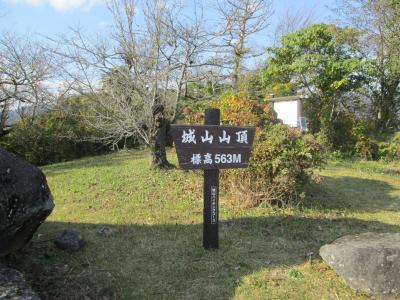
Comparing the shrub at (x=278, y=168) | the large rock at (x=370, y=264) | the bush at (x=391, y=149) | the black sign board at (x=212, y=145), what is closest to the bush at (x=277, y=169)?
the shrub at (x=278, y=168)

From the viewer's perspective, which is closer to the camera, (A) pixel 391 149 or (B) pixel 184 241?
(B) pixel 184 241

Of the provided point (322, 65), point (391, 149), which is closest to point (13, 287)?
point (391, 149)

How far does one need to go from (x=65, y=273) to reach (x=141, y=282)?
845 millimetres

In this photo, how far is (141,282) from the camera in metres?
4.26

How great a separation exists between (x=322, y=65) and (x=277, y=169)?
9.20 metres

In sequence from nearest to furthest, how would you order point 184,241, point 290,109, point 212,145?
point 212,145
point 184,241
point 290,109

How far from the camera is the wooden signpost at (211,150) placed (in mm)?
4664

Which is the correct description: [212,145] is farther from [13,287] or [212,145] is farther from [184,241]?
[13,287]

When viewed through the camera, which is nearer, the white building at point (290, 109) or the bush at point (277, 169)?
the bush at point (277, 169)

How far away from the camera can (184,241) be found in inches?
212

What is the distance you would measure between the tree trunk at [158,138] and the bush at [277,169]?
2306 mm

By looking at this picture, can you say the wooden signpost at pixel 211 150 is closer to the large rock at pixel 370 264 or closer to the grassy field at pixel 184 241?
the grassy field at pixel 184 241

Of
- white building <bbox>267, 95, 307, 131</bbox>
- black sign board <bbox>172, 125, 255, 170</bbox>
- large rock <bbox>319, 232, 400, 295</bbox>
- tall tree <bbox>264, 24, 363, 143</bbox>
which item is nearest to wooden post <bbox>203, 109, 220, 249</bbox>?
black sign board <bbox>172, 125, 255, 170</bbox>

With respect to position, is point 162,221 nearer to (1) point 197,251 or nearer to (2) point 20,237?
(1) point 197,251
